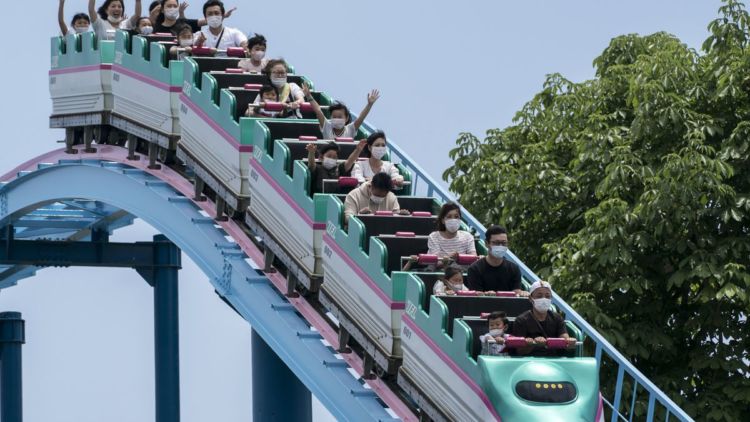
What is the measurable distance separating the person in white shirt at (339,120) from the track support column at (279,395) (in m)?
3.78

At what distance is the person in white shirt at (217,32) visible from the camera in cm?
1677

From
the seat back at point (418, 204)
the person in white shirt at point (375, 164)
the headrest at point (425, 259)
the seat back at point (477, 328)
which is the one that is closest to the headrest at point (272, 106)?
the person in white shirt at point (375, 164)

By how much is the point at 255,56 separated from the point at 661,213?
389 centimetres

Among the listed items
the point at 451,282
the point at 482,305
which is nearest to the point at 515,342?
the point at 482,305

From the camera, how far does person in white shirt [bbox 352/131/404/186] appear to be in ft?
45.2

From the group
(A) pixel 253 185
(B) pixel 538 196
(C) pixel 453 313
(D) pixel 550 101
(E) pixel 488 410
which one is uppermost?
(D) pixel 550 101

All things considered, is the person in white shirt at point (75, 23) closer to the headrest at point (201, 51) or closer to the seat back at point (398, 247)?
the headrest at point (201, 51)

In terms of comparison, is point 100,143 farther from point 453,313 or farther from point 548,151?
point 453,313

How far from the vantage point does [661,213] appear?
16.4 metres

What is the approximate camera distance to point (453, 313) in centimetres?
1202

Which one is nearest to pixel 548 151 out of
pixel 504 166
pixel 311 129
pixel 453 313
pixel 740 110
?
pixel 504 166

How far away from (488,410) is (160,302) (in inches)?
381

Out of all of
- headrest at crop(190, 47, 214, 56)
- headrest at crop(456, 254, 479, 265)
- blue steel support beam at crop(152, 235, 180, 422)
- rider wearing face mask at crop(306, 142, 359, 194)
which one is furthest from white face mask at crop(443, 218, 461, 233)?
blue steel support beam at crop(152, 235, 180, 422)

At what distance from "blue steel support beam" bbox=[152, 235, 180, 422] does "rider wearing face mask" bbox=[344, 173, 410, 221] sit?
22.0 ft
